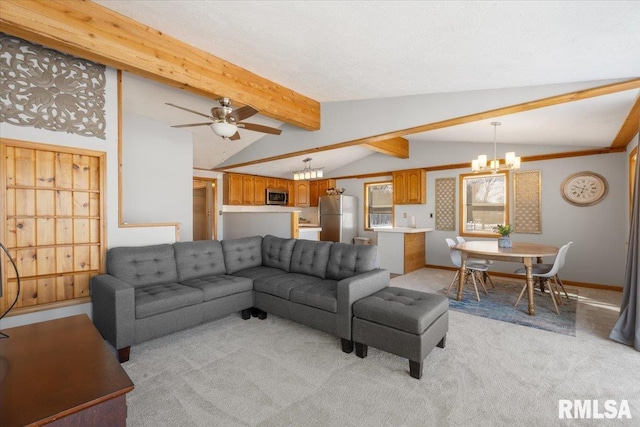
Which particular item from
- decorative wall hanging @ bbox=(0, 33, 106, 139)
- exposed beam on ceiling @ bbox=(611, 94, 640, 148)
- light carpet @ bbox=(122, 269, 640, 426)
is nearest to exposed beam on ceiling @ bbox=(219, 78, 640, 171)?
exposed beam on ceiling @ bbox=(611, 94, 640, 148)

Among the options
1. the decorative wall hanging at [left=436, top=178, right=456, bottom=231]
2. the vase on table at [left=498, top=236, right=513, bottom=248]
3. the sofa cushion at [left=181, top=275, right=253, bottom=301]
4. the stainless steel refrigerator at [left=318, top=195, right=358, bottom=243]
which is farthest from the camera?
the stainless steel refrigerator at [left=318, top=195, right=358, bottom=243]

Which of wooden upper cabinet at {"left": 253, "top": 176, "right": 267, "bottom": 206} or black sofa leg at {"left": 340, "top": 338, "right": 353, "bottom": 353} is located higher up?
wooden upper cabinet at {"left": 253, "top": 176, "right": 267, "bottom": 206}

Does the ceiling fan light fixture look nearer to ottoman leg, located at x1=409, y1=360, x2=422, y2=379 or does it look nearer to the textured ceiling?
the textured ceiling

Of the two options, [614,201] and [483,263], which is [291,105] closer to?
[483,263]

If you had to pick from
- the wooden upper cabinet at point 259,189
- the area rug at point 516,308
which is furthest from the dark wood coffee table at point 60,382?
the wooden upper cabinet at point 259,189

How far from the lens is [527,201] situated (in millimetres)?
5293

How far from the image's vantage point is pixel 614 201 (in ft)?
14.8

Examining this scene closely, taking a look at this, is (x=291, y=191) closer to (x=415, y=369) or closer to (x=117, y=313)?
(x=117, y=313)

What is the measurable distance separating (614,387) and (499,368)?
0.70 m

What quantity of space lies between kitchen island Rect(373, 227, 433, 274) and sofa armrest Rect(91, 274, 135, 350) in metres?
4.21

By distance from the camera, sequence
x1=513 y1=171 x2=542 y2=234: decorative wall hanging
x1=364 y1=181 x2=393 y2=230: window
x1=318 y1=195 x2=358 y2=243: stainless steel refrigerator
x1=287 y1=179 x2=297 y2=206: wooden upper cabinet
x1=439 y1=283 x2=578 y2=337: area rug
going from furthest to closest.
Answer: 1. x1=287 y1=179 x2=297 y2=206: wooden upper cabinet
2. x1=364 y1=181 x2=393 y2=230: window
3. x1=318 y1=195 x2=358 y2=243: stainless steel refrigerator
4. x1=513 y1=171 x2=542 y2=234: decorative wall hanging
5. x1=439 y1=283 x2=578 y2=337: area rug

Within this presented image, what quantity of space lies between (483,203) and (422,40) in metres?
4.67

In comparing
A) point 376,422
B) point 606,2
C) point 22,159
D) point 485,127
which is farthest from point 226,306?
point 485,127

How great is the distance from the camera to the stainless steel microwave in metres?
7.70
